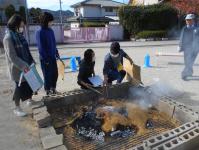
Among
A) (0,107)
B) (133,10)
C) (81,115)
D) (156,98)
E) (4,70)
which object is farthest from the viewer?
(133,10)

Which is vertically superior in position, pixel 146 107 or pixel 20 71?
pixel 20 71

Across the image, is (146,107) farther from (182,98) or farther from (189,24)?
(189,24)

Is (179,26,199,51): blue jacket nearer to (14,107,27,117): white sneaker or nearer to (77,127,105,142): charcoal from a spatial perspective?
(77,127,105,142): charcoal

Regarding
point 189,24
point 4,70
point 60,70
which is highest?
point 189,24

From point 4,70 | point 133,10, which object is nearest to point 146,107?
point 4,70

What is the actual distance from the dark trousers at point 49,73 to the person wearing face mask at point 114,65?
1.14m

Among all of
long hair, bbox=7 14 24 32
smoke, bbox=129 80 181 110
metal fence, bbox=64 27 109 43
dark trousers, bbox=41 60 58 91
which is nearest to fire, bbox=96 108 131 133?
smoke, bbox=129 80 181 110

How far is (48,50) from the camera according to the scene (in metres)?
6.49

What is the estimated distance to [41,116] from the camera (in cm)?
496

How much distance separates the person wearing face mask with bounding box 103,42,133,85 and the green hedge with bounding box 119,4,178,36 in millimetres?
20405

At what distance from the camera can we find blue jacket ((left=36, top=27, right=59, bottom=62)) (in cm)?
636

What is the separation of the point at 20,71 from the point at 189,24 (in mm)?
5159

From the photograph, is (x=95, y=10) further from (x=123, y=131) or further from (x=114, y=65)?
(x=123, y=131)

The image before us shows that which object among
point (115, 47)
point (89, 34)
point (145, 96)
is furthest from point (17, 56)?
point (89, 34)
